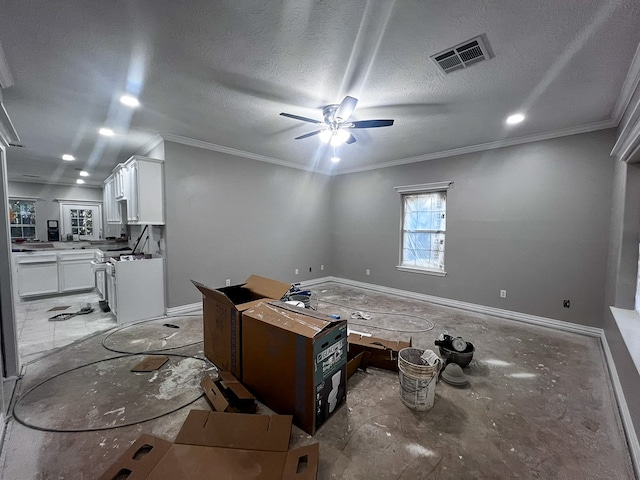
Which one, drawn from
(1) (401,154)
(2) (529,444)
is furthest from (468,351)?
(1) (401,154)

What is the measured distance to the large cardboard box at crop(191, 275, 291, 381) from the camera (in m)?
2.16

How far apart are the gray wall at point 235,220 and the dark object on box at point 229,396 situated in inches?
88.5

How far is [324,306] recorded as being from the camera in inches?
173

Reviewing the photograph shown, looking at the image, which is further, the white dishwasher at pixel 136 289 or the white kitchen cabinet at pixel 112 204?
the white kitchen cabinet at pixel 112 204

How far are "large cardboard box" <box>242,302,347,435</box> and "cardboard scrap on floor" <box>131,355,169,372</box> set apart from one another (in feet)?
3.25

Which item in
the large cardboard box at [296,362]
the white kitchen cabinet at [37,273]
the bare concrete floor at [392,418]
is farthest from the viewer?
the white kitchen cabinet at [37,273]

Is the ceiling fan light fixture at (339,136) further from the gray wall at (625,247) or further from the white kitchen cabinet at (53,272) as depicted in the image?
the white kitchen cabinet at (53,272)

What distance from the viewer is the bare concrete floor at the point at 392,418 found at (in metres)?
1.52

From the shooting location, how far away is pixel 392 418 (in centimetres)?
189

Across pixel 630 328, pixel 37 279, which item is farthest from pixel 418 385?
pixel 37 279

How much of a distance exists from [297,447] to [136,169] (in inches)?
145

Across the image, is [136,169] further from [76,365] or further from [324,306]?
[324,306]

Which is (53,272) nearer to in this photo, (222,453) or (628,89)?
(222,453)

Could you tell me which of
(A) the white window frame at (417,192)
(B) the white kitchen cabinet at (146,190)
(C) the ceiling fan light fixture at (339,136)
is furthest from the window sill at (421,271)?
(B) the white kitchen cabinet at (146,190)
